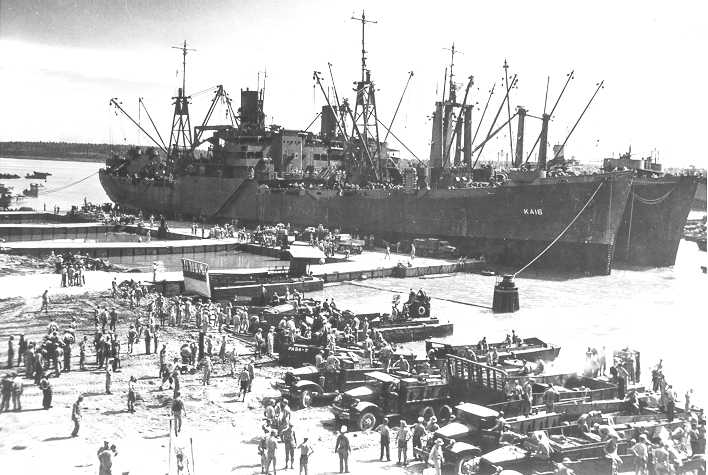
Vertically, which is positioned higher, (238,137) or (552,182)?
(238,137)

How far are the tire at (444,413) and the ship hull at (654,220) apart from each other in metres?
35.9

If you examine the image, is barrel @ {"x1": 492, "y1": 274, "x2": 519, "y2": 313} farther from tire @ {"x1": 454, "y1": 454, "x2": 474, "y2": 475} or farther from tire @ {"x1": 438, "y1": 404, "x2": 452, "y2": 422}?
tire @ {"x1": 454, "y1": 454, "x2": 474, "y2": 475}

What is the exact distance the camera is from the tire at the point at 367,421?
16.5 metres

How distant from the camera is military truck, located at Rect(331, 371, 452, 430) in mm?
16609

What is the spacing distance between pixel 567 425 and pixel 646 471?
220cm

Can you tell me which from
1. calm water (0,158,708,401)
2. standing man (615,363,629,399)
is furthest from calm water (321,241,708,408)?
standing man (615,363,629,399)

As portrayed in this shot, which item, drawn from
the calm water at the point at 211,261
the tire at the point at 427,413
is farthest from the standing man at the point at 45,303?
the tire at the point at 427,413

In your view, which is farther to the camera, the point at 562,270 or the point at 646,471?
the point at 562,270

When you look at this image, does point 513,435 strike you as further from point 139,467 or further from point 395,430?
point 139,467

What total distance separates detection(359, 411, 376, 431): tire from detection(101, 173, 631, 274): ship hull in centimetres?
3149

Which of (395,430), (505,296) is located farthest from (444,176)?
(395,430)

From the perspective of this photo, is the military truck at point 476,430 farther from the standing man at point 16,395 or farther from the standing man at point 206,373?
the standing man at point 16,395

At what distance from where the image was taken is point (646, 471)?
43.9 feet

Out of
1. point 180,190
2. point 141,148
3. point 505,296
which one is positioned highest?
point 141,148
